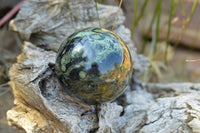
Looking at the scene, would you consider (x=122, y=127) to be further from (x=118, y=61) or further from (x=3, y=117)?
(x=3, y=117)

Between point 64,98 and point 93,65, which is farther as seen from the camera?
point 64,98

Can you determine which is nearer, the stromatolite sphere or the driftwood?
the stromatolite sphere

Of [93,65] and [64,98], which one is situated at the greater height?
[93,65]

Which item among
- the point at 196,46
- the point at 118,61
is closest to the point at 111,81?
the point at 118,61

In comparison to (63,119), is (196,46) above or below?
below
